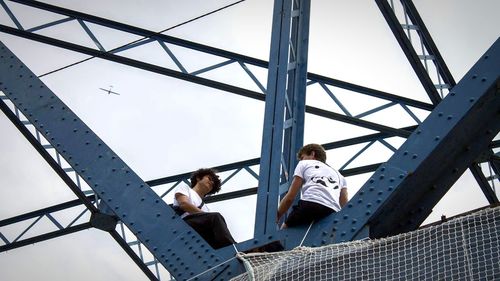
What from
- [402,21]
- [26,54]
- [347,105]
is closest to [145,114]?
[26,54]

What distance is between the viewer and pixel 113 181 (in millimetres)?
9258

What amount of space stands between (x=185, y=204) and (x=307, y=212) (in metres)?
1.54

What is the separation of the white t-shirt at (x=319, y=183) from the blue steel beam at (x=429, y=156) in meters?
0.26

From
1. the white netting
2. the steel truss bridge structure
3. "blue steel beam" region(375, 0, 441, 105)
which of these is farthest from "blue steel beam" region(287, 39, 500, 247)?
"blue steel beam" region(375, 0, 441, 105)

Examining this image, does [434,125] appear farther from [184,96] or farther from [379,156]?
[184,96]

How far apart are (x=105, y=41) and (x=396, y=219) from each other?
873 centimetres

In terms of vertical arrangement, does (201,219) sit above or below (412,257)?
above

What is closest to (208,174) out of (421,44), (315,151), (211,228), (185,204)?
(185,204)

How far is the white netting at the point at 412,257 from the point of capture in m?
6.83

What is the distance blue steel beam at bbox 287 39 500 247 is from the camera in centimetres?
766

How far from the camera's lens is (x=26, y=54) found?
665 inches

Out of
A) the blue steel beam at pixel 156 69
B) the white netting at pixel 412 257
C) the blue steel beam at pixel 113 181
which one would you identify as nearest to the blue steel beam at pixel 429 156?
the white netting at pixel 412 257

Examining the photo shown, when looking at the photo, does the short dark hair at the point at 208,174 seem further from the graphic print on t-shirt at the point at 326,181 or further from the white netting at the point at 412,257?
the white netting at the point at 412,257

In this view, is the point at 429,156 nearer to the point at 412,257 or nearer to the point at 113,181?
the point at 412,257
